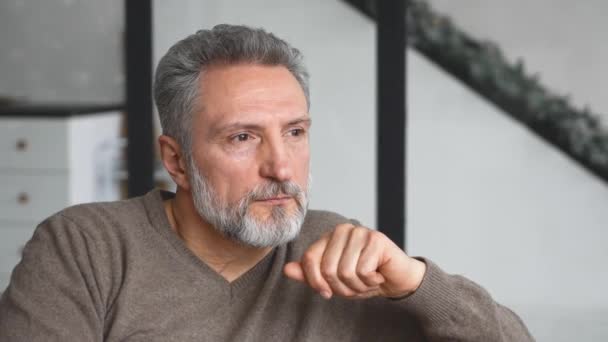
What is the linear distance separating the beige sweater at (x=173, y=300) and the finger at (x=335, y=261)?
122 mm

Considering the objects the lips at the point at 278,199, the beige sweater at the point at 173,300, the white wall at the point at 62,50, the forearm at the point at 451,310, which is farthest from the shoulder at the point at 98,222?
the white wall at the point at 62,50

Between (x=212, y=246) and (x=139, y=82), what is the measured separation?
78.7 inches

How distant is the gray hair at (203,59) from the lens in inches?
50.6

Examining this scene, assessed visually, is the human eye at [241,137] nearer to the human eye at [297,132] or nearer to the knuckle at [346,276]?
the human eye at [297,132]

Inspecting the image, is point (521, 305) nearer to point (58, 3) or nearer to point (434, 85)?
point (434, 85)

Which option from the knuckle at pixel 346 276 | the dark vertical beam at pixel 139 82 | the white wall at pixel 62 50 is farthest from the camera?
the white wall at pixel 62 50

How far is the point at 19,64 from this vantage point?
4098 mm

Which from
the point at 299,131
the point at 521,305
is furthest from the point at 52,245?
the point at 521,305

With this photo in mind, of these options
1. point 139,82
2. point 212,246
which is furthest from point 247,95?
point 139,82

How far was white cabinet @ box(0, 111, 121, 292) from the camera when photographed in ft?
11.4

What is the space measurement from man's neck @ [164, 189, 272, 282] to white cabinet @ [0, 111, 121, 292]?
86.6 inches

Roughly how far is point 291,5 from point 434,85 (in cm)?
57

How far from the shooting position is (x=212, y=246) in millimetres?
1351

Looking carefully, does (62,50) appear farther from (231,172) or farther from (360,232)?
(360,232)
